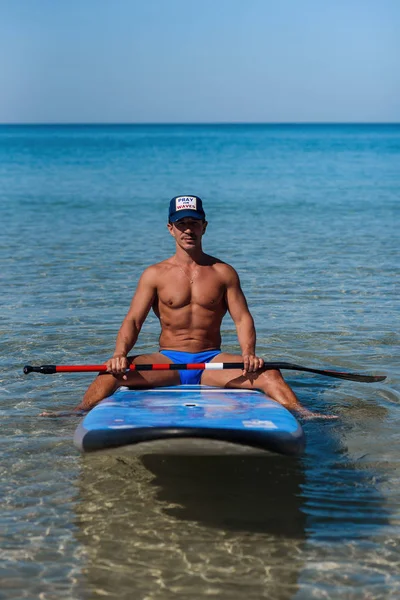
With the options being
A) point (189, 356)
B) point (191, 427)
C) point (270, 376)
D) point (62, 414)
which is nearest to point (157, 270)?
point (189, 356)

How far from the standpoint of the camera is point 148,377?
643 centimetres

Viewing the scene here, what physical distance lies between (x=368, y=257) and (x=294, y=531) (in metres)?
10.3

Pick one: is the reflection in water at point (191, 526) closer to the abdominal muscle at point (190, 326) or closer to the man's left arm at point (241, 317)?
the man's left arm at point (241, 317)

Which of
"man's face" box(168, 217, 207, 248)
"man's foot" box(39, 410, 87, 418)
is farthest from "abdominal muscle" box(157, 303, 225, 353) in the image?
"man's foot" box(39, 410, 87, 418)

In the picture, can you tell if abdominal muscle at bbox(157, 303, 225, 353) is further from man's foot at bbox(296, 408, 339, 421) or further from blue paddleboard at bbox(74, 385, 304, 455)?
blue paddleboard at bbox(74, 385, 304, 455)

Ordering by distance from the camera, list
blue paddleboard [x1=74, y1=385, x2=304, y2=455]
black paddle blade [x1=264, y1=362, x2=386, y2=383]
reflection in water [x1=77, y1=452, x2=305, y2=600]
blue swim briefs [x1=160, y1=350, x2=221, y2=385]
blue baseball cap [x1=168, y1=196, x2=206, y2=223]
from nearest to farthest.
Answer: reflection in water [x1=77, y1=452, x2=305, y2=600], blue paddleboard [x1=74, y1=385, x2=304, y2=455], black paddle blade [x1=264, y1=362, x2=386, y2=383], blue baseball cap [x1=168, y1=196, x2=206, y2=223], blue swim briefs [x1=160, y1=350, x2=221, y2=385]

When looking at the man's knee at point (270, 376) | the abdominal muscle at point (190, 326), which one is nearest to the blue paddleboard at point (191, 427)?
the man's knee at point (270, 376)

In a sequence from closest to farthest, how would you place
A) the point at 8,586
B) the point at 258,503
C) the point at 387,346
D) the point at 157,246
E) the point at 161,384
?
the point at 8,586, the point at 258,503, the point at 161,384, the point at 387,346, the point at 157,246

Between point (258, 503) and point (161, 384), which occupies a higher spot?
point (161, 384)

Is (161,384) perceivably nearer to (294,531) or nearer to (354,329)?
(294,531)

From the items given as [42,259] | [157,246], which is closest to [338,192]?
[157,246]

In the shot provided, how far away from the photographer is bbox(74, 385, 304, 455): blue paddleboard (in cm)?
484

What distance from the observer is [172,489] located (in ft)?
18.2

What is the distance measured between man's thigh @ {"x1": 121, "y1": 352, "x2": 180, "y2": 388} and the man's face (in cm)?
87
